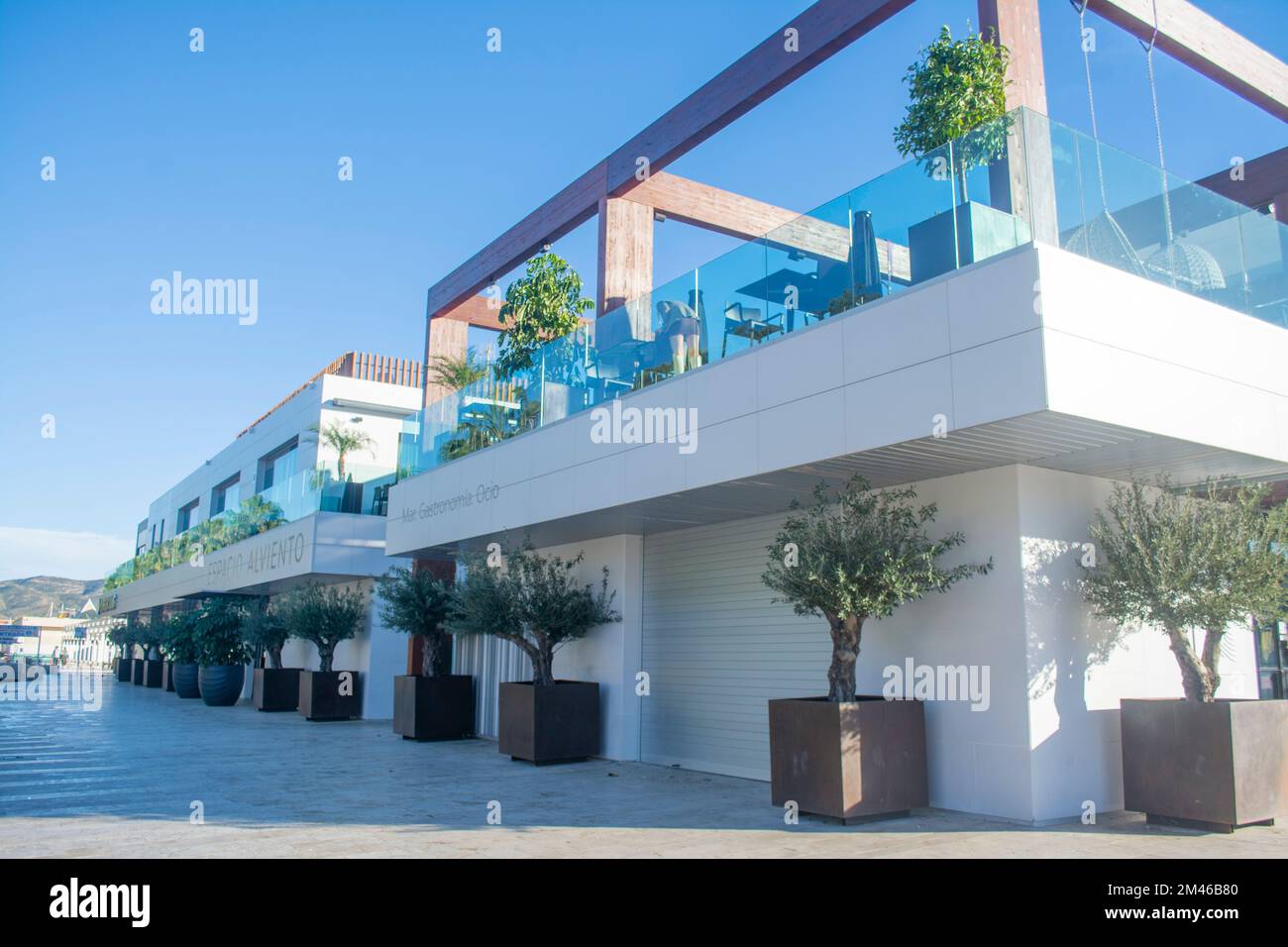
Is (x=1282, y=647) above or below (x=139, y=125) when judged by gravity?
below

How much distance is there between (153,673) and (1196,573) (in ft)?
121

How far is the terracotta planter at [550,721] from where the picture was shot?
12.5 metres

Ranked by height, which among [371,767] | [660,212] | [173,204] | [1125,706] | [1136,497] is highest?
[660,212]

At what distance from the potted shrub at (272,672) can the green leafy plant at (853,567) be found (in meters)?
16.5

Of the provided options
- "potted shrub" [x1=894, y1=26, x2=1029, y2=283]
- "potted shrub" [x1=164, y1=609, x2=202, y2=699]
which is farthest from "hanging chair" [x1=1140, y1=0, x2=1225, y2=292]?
"potted shrub" [x1=164, y1=609, x2=202, y2=699]

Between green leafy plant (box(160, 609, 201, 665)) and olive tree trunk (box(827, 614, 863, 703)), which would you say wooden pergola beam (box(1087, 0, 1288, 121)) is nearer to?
olive tree trunk (box(827, 614, 863, 703))

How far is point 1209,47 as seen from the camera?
40.4 ft

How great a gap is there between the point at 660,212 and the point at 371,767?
9792mm

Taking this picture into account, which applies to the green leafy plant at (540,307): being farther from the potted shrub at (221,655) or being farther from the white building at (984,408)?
the potted shrub at (221,655)

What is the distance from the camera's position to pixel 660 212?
16.2m

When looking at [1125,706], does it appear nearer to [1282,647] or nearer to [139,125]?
[1282,647]
